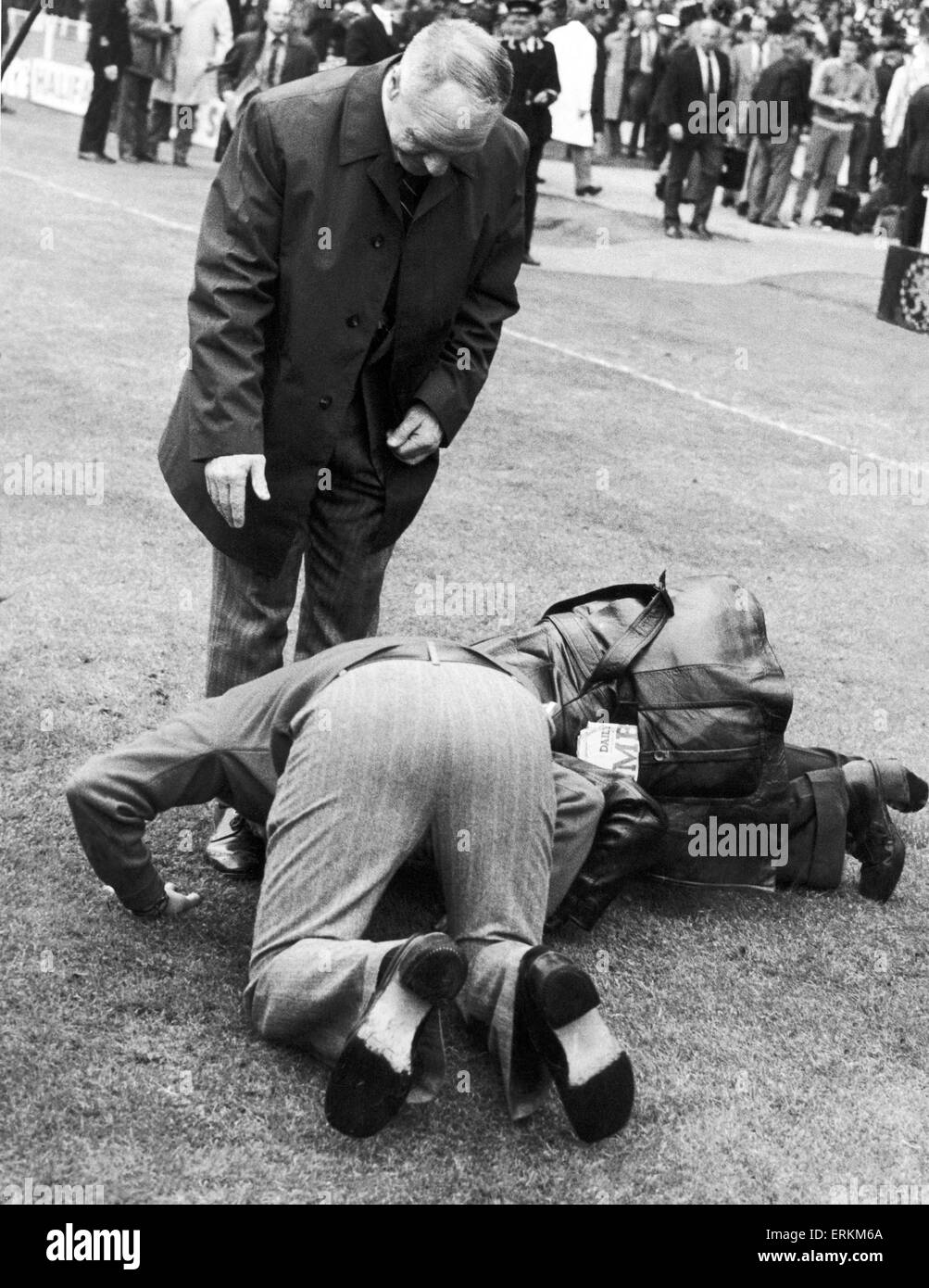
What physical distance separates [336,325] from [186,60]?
1415cm

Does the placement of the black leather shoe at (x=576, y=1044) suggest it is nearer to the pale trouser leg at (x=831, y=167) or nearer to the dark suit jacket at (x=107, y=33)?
the dark suit jacket at (x=107, y=33)

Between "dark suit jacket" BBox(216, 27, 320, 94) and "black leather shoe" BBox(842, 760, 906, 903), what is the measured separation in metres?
11.7

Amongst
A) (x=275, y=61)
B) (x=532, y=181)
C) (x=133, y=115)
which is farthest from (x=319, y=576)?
(x=133, y=115)

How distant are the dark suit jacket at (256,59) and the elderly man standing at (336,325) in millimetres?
11283

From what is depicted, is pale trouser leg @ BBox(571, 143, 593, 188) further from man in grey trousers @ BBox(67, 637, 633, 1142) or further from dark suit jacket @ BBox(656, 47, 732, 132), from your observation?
man in grey trousers @ BBox(67, 637, 633, 1142)

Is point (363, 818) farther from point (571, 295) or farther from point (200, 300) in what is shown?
point (571, 295)

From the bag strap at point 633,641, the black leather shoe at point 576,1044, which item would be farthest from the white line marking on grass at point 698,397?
the black leather shoe at point 576,1044

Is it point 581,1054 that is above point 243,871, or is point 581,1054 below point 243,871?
above

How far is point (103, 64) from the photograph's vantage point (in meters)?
15.7

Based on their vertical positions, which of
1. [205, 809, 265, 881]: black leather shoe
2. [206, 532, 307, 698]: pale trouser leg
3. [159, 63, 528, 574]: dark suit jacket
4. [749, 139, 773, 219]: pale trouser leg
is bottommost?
[749, 139, 773, 219]: pale trouser leg

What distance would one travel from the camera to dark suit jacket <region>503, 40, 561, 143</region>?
1234 cm

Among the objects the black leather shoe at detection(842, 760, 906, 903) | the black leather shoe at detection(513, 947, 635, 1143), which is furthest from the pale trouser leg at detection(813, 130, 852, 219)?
the black leather shoe at detection(513, 947, 635, 1143)

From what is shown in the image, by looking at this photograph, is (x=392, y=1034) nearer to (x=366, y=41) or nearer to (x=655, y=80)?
(x=366, y=41)

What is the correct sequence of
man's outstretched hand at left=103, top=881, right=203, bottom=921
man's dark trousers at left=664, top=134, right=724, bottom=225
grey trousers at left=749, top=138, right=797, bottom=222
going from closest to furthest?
man's outstretched hand at left=103, top=881, right=203, bottom=921 < man's dark trousers at left=664, top=134, right=724, bottom=225 < grey trousers at left=749, top=138, right=797, bottom=222
